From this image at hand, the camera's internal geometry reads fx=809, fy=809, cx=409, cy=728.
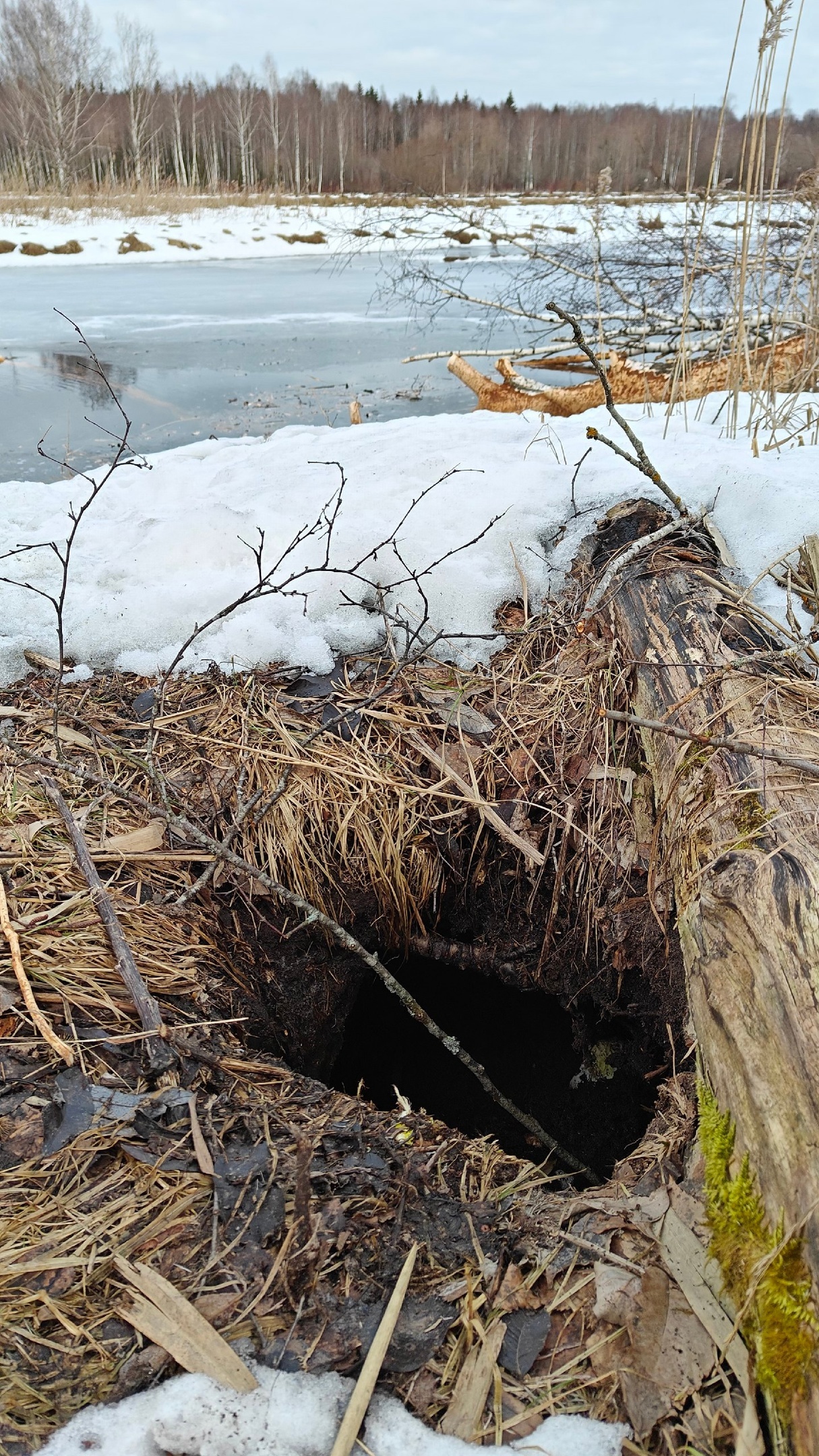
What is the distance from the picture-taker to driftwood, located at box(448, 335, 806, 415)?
380cm

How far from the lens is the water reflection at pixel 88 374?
6.09 m

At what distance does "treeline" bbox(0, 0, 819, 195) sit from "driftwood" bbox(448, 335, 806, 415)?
21.9 metres

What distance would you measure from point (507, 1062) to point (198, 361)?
6.87m

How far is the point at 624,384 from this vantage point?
4.37m

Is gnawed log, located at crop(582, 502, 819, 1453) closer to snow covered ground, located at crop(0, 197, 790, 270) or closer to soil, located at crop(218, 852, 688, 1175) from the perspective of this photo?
soil, located at crop(218, 852, 688, 1175)

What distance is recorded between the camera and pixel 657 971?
1.92m

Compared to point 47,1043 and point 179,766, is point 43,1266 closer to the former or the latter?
point 47,1043

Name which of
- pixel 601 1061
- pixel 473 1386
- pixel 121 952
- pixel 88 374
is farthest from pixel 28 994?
pixel 88 374

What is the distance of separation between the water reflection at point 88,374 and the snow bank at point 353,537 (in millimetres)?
3462

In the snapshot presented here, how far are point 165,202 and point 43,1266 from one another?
25.6 m

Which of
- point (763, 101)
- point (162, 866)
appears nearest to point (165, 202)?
point (763, 101)

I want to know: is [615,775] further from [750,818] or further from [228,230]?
[228,230]

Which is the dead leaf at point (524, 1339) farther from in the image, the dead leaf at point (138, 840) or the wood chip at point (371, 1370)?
the dead leaf at point (138, 840)

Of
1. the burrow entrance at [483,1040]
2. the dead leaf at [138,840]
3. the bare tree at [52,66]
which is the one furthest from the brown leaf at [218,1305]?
the bare tree at [52,66]
